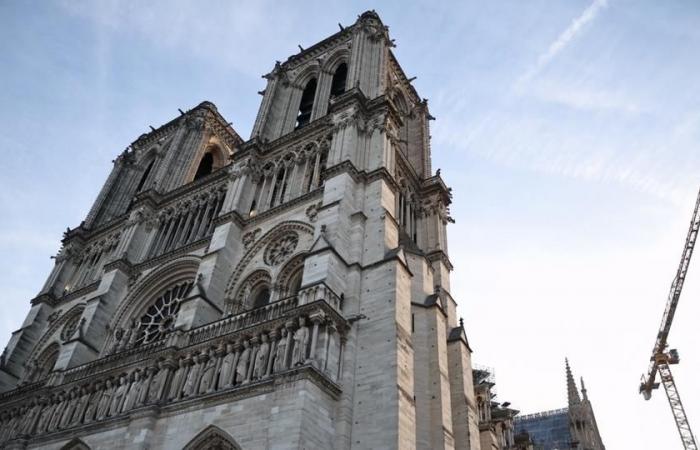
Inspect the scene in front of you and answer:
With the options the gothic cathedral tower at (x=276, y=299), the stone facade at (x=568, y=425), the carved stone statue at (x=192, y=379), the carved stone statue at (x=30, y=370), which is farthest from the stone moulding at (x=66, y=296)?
the stone facade at (x=568, y=425)

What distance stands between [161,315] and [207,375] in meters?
8.51

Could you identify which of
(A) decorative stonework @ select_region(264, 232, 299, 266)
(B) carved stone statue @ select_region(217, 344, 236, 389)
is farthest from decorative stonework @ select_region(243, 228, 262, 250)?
(B) carved stone statue @ select_region(217, 344, 236, 389)

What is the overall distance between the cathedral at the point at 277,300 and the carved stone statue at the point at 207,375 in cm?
6

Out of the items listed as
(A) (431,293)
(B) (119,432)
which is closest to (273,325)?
(B) (119,432)

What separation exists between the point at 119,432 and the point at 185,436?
306 centimetres

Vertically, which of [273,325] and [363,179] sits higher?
[363,179]

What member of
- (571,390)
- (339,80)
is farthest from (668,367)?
(339,80)

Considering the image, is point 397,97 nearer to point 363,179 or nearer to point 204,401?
point 363,179

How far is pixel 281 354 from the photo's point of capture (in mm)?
15492

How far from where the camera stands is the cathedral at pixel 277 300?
49.6ft

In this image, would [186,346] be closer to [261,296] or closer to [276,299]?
[276,299]

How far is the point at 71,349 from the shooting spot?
74.7ft

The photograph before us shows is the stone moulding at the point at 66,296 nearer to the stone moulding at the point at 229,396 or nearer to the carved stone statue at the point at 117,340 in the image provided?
the carved stone statue at the point at 117,340

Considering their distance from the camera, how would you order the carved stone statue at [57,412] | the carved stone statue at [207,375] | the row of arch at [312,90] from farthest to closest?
the row of arch at [312,90]
the carved stone statue at [57,412]
the carved stone statue at [207,375]
